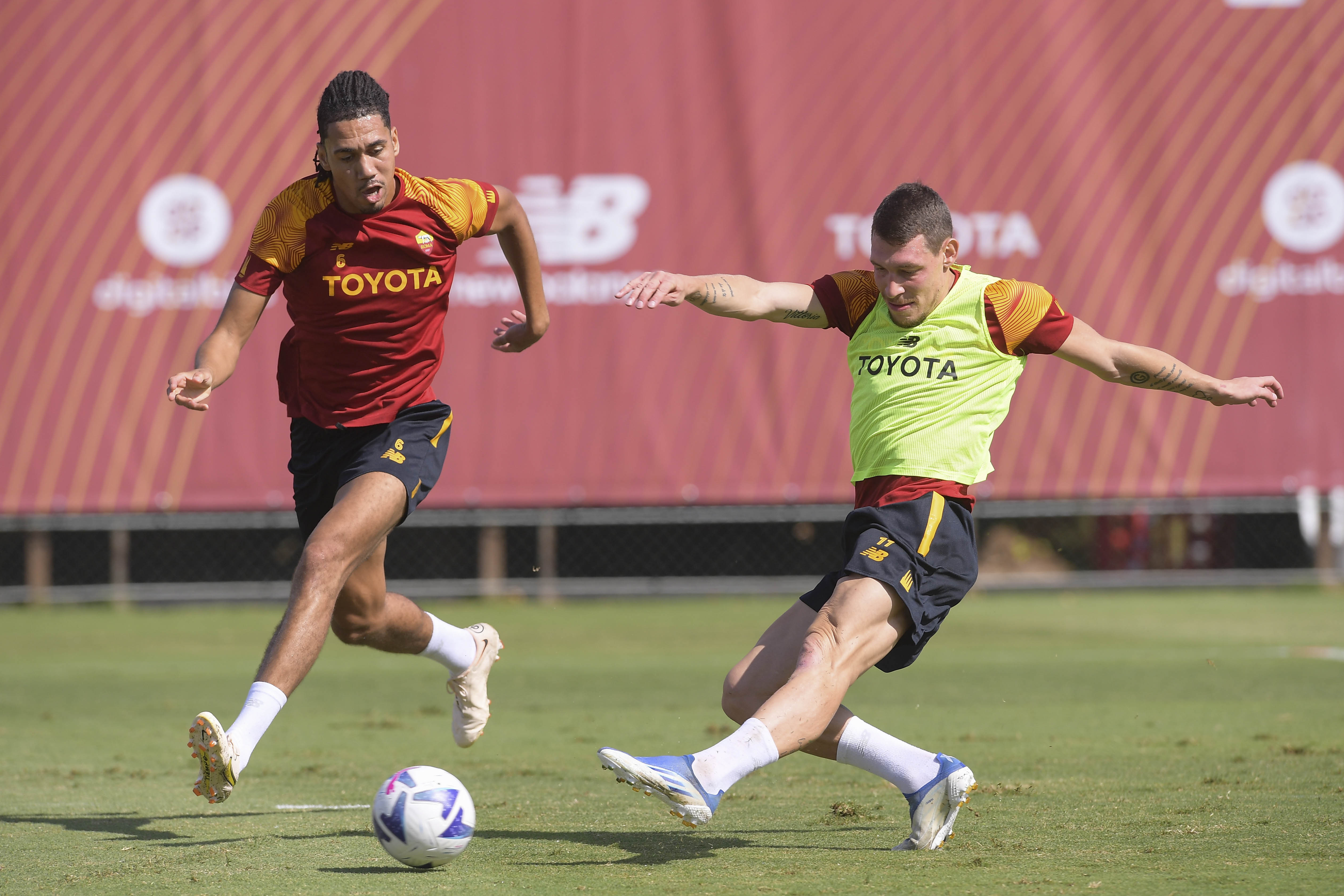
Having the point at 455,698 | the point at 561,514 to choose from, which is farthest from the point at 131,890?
the point at 561,514

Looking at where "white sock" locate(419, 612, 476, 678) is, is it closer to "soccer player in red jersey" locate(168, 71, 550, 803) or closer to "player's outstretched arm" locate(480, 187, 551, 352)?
"soccer player in red jersey" locate(168, 71, 550, 803)

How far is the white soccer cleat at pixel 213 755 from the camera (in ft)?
15.6

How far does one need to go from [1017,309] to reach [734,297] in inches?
39.9

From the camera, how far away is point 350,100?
18.1 feet

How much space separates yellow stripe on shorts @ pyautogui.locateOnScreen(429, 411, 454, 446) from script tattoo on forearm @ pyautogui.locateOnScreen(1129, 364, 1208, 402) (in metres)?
2.80

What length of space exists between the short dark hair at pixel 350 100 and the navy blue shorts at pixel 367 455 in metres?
1.24

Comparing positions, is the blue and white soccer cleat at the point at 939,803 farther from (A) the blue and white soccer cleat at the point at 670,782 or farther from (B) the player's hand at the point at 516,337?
(B) the player's hand at the point at 516,337

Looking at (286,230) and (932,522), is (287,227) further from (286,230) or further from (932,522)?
(932,522)

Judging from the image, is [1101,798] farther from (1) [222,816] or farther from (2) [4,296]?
(2) [4,296]

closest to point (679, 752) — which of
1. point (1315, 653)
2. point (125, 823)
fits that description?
point (125, 823)

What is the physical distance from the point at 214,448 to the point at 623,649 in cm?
561

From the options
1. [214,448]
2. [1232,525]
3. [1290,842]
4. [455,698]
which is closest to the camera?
[1290,842]

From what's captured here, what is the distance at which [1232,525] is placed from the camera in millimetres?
17250

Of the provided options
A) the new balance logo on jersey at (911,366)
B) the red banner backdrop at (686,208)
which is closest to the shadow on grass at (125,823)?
the new balance logo on jersey at (911,366)
